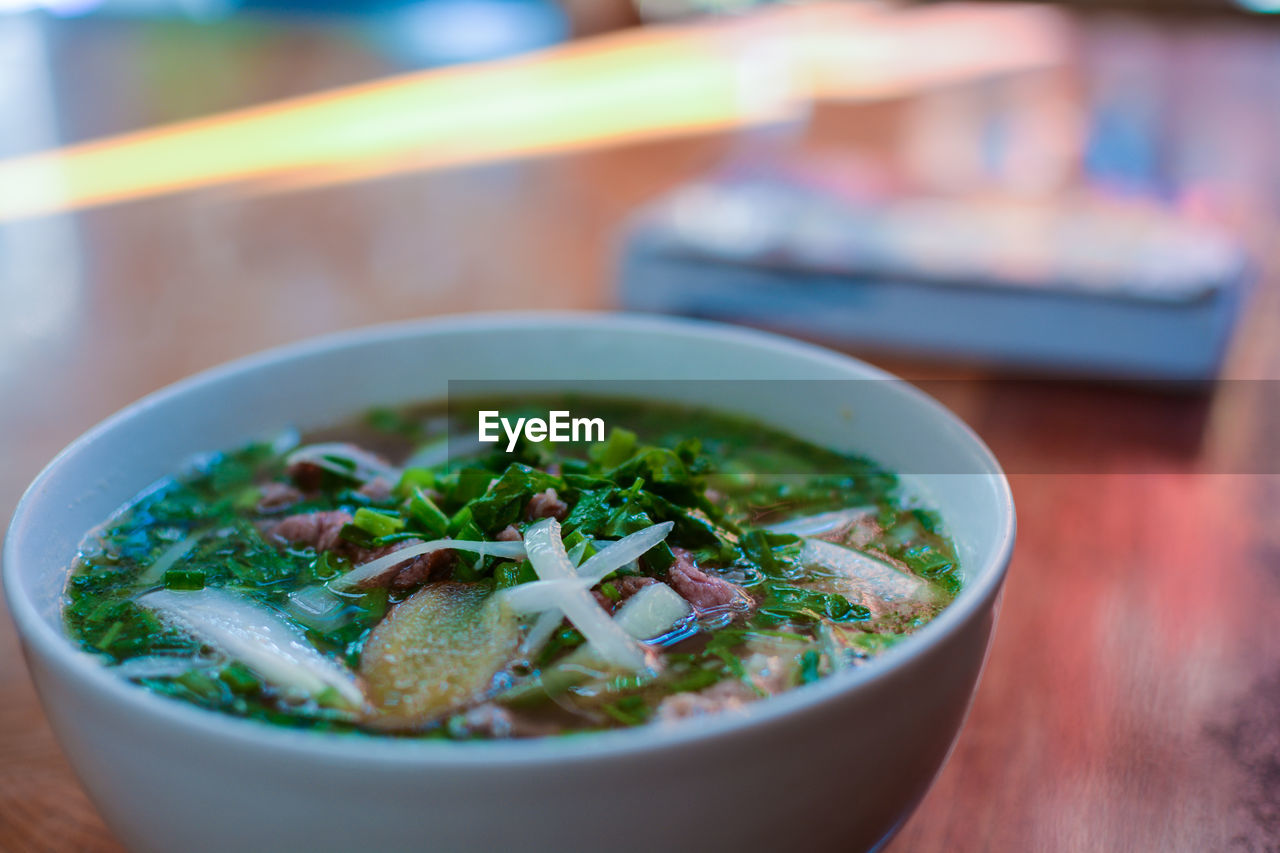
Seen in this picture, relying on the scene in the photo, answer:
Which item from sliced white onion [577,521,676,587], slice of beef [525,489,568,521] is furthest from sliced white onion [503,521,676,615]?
slice of beef [525,489,568,521]

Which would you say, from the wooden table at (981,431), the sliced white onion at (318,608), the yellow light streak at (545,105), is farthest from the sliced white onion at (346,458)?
the yellow light streak at (545,105)

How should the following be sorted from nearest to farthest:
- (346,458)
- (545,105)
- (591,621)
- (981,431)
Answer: (591,621) < (346,458) < (981,431) < (545,105)

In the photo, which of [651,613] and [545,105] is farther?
[545,105]

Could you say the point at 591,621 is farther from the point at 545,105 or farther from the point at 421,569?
the point at 545,105

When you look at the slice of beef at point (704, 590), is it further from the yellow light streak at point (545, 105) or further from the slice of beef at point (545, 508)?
the yellow light streak at point (545, 105)

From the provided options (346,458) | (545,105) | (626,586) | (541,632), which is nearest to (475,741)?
(541,632)

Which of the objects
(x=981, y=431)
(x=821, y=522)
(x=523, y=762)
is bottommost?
(x=981, y=431)
